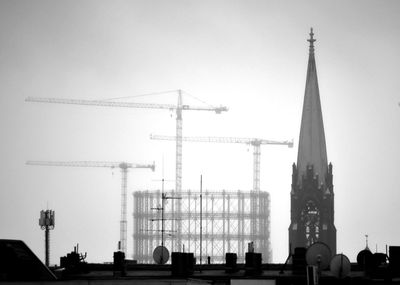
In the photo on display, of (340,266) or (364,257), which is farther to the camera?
(364,257)

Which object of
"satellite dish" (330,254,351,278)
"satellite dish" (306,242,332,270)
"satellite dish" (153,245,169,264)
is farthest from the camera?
"satellite dish" (153,245,169,264)

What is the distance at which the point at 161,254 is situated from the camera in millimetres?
115750

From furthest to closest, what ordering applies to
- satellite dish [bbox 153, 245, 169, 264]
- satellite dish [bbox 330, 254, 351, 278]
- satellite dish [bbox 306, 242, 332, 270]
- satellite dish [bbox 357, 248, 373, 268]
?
satellite dish [bbox 153, 245, 169, 264], satellite dish [bbox 357, 248, 373, 268], satellite dish [bbox 306, 242, 332, 270], satellite dish [bbox 330, 254, 351, 278]

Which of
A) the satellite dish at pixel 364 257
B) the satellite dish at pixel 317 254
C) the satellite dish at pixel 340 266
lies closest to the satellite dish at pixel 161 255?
the satellite dish at pixel 364 257

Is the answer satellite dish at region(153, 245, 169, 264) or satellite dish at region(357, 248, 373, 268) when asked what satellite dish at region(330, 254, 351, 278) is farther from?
satellite dish at region(153, 245, 169, 264)

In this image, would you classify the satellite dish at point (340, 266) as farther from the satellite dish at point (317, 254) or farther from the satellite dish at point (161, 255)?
the satellite dish at point (161, 255)

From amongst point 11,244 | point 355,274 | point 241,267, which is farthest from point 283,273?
point 11,244

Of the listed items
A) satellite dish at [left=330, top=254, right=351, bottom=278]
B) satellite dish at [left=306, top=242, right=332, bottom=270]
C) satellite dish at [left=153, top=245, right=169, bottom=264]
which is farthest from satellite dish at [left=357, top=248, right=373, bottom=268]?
satellite dish at [left=330, top=254, right=351, bottom=278]

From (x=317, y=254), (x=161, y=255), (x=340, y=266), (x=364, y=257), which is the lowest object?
(x=340, y=266)

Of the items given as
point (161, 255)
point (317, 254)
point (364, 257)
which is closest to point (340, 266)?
point (317, 254)

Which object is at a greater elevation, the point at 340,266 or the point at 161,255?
the point at 161,255

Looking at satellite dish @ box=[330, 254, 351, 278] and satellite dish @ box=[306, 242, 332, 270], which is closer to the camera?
satellite dish @ box=[330, 254, 351, 278]

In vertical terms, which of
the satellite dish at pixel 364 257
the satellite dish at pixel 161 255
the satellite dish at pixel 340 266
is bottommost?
the satellite dish at pixel 340 266

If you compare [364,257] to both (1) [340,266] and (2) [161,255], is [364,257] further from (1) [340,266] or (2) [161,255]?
(1) [340,266]
